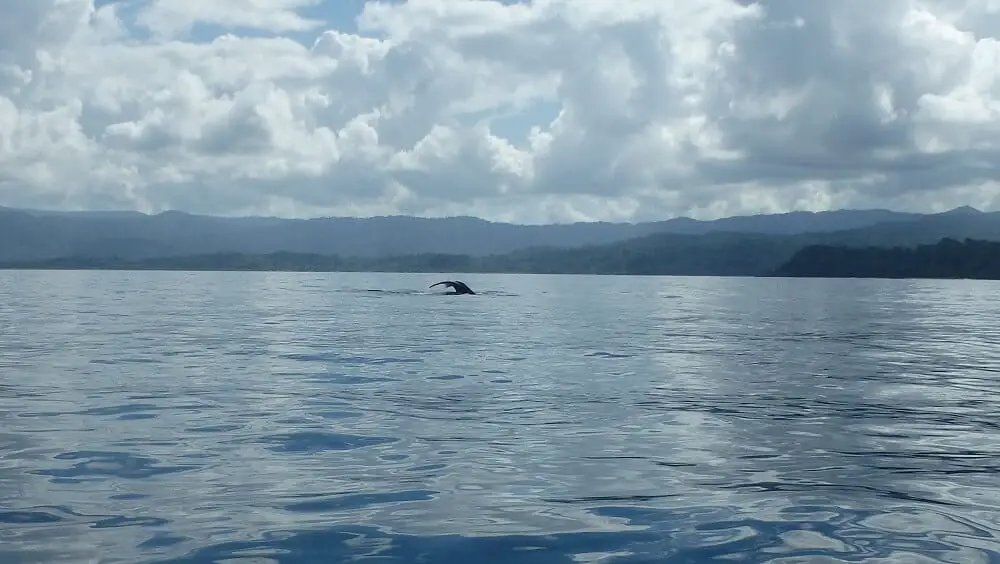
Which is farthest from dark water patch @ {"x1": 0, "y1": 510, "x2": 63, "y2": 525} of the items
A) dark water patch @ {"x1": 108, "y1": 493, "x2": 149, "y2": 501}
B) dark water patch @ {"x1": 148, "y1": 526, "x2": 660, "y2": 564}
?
dark water patch @ {"x1": 148, "y1": 526, "x2": 660, "y2": 564}

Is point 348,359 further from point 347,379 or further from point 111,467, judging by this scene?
point 111,467

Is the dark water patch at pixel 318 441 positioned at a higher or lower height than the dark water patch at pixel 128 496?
lower

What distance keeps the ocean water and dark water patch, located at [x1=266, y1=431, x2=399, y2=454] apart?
0.37 feet

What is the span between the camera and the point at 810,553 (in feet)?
Result: 37.8

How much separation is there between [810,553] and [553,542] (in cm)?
307

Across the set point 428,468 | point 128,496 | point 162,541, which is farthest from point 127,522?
point 428,468

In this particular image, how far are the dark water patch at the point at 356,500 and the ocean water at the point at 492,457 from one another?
0.06m

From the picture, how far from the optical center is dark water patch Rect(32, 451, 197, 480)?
50.5 feet

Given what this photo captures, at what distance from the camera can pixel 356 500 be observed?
547 inches

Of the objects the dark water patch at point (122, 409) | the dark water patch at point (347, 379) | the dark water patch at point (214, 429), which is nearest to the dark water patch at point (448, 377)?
the dark water patch at point (347, 379)

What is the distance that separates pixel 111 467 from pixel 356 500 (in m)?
4.81

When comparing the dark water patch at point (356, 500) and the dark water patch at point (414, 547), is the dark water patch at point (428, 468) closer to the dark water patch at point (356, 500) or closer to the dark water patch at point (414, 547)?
the dark water patch at point (356, 500)

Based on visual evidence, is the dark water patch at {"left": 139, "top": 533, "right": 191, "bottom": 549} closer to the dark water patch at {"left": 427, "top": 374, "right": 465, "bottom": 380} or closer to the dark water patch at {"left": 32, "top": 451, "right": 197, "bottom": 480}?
the dark water patch at {"left": 32, "top": 451, "right": 197, "bottom": 480}

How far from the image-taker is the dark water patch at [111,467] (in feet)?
50.5
